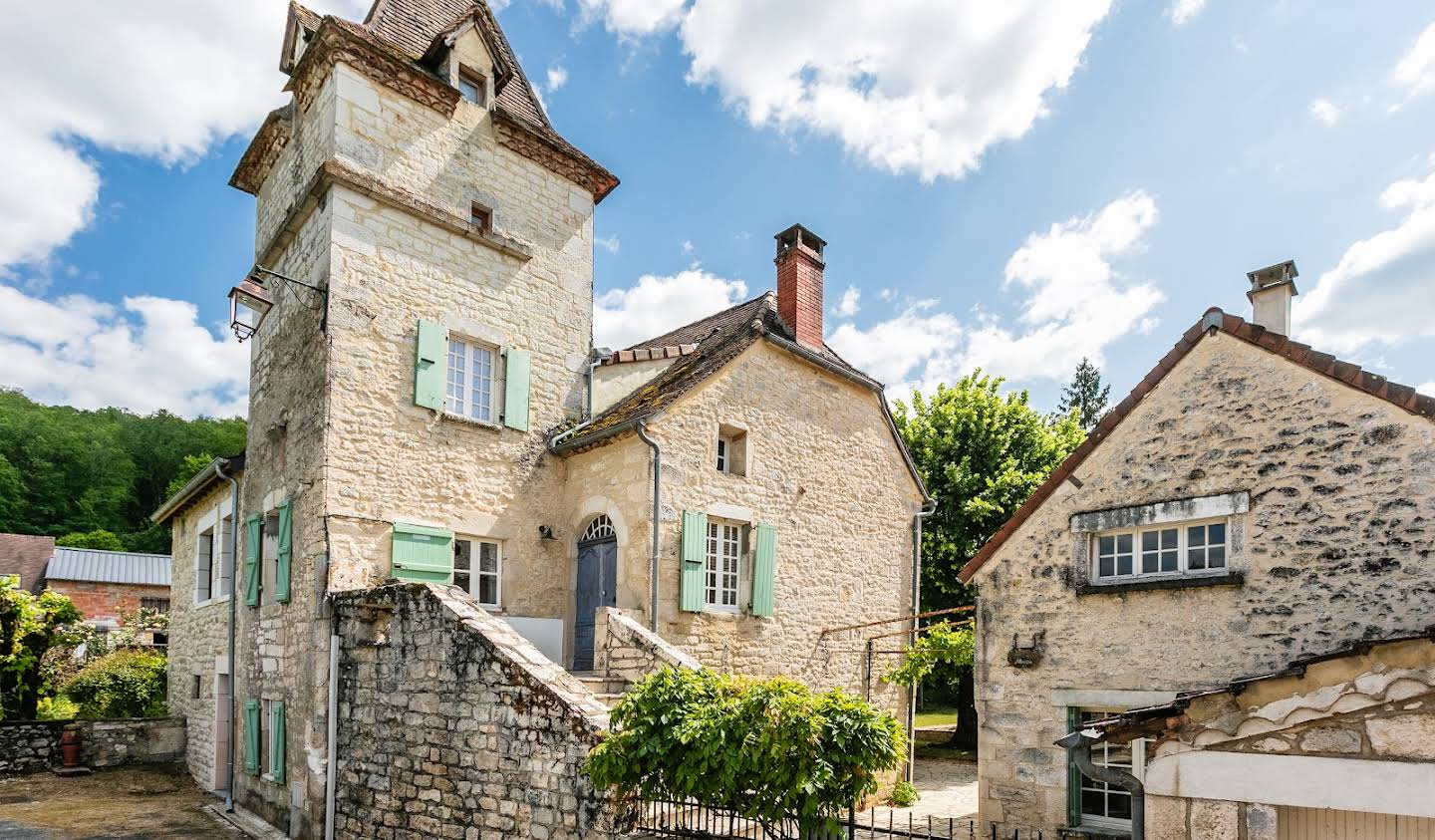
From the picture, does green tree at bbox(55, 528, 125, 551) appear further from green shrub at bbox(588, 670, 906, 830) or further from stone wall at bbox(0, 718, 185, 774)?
green shrub at bbox(588, 670, 906, 830)

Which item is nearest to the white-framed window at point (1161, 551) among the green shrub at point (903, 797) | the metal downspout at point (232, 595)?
the green shrub at point (903, 797)

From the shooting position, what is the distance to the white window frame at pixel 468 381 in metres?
10.9

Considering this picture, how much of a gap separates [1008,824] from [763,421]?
6.01 m

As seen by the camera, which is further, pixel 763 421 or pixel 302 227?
pixel 763 421

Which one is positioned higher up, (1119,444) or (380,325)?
(380,325)

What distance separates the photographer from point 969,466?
1766cm

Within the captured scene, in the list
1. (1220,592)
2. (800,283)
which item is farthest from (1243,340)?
(800,283)

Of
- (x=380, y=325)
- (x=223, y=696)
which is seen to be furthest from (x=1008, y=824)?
(x=223, y=696)

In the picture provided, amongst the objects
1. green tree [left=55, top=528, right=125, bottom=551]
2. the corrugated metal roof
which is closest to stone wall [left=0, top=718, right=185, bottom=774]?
the corrugated metal roof

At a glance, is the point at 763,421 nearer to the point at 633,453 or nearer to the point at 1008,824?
the point at 633,453

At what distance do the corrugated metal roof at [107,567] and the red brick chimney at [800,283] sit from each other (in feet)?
78.3

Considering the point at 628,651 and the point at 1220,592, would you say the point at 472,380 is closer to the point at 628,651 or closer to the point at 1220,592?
the point at 628,651

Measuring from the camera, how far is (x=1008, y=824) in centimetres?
795

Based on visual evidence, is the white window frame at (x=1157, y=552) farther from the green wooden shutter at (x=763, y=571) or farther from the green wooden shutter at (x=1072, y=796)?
the green wooden shutter at (x=763, y=571)
